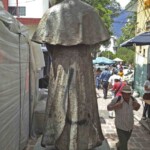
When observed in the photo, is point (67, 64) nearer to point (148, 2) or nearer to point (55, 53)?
point (55, 53)

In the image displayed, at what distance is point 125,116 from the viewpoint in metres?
7.24

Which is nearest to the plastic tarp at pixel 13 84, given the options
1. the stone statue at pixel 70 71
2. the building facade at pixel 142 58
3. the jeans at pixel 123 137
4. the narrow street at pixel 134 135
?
the stone statue at pixel 70 71

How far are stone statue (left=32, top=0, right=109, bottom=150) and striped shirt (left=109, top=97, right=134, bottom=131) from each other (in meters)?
2.58

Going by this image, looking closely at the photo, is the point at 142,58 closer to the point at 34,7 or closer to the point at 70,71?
the point at 34,7

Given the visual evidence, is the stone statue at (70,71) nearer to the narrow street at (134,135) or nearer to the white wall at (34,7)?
the narrow street at (134,135)

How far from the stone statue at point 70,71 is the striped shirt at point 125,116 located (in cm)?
258

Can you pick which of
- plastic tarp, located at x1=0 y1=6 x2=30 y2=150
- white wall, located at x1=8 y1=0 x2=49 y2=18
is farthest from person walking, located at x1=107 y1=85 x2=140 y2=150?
white wall, located at x1=8 y1=0 x2=49 y2=18

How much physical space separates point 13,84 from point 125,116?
2.33 m

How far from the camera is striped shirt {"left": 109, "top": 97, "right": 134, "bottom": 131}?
7.20 m

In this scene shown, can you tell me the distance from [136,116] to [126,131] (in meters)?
6.65

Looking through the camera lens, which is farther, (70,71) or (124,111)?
(124,111)

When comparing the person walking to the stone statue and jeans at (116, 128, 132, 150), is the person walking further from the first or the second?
the stone statue

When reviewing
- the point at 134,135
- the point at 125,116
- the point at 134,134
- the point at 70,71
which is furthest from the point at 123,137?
the point at 134,134

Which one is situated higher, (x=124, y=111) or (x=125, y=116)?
(x=124, y=111)
